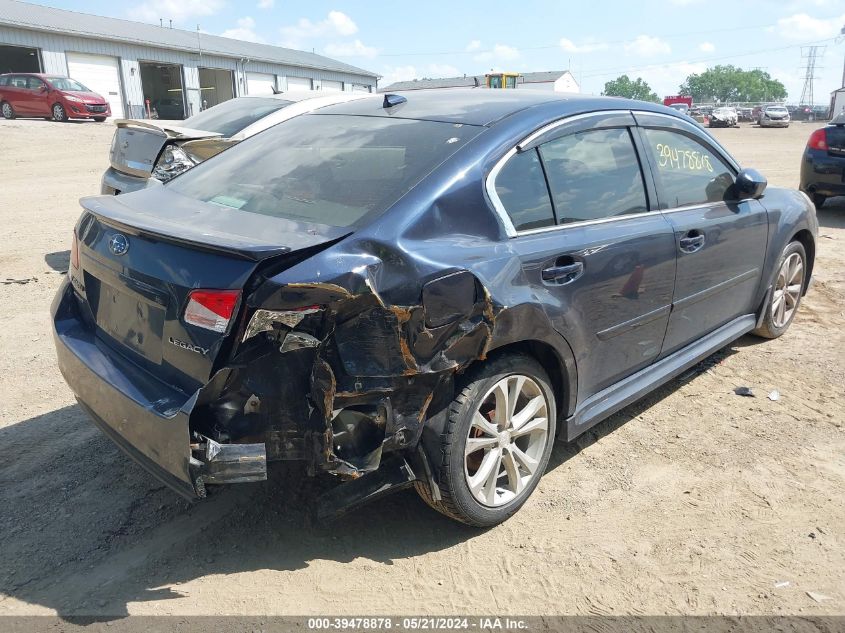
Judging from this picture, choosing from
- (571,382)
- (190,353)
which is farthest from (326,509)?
(571,382)

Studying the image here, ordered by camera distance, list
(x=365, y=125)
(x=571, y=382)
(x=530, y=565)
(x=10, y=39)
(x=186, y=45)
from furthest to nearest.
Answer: (x=186, y=45) → (x=10, y=39) → (x=365, y=125) → (x=571, y=382) → (x=530, y=565)

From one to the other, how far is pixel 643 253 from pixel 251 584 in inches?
92.1

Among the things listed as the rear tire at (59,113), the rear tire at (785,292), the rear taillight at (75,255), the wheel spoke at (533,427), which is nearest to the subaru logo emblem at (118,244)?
the rear taillight at (75,255)

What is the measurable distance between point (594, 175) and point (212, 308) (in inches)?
77.6

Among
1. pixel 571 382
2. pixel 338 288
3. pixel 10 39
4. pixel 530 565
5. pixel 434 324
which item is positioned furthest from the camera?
pixel 10 39

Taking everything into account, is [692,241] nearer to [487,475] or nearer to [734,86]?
[487,475]

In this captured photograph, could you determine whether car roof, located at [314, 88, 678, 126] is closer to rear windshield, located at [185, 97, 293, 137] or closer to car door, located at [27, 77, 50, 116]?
rear windshield, located at [185, 97, 293, 137]

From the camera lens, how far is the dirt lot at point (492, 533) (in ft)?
8.35

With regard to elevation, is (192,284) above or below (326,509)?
above

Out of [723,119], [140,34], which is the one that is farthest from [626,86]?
[140,34]

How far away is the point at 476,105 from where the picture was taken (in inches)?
129

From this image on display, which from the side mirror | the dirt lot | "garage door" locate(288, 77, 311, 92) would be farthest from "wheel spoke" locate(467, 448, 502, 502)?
"garage door" locate(288, 77, 311, 92)

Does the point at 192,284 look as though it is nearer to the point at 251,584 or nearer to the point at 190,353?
the point at 190,353

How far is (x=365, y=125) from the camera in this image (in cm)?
331
